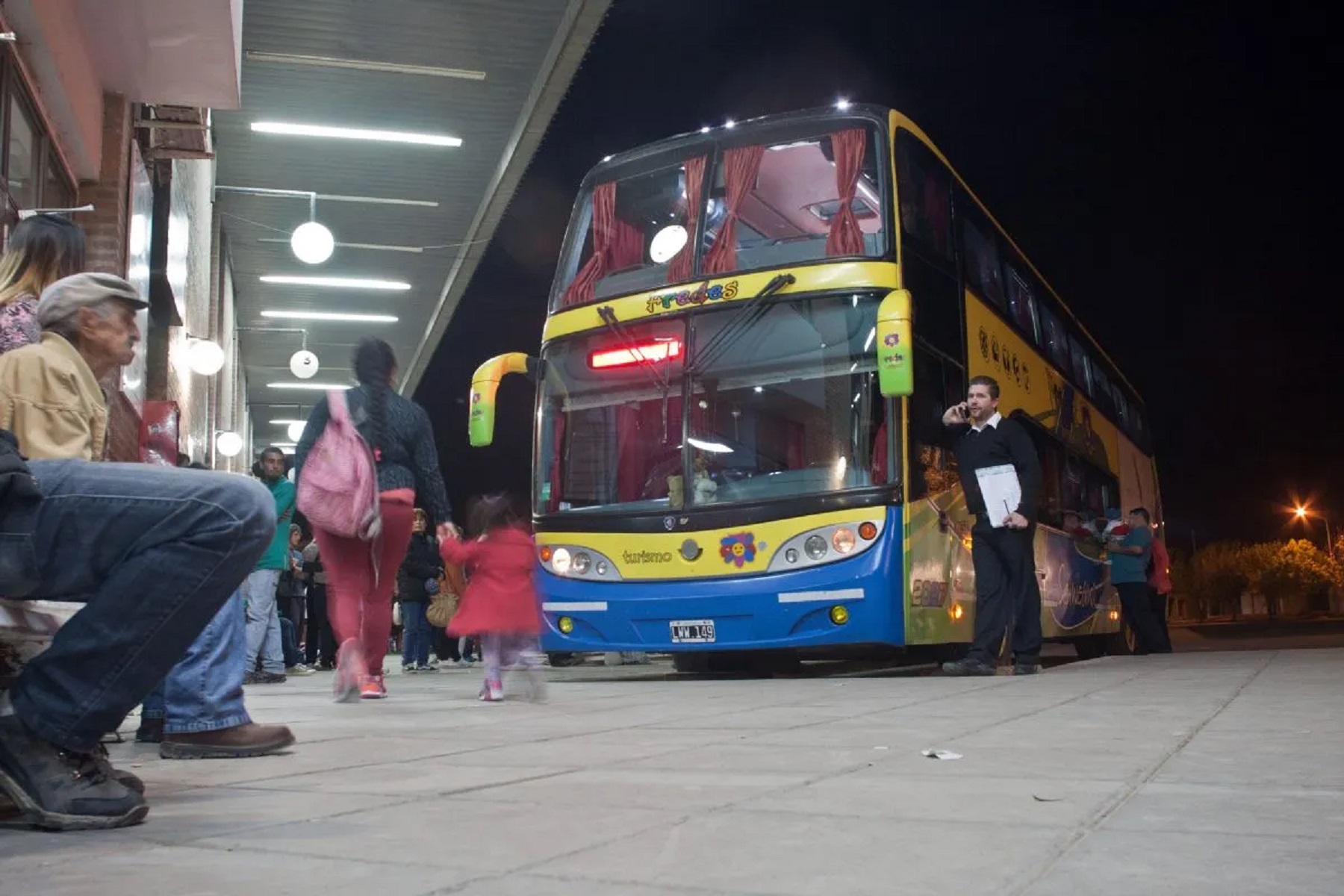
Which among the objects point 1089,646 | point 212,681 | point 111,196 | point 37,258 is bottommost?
point 1089,646

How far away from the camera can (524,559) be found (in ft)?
24.7

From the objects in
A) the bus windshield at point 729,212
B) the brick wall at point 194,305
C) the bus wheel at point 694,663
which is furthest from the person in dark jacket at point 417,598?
the bus windshield at point 729,212

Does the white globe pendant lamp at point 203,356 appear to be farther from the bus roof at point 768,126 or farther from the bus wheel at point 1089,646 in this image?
the bus wheel at point 1089,646

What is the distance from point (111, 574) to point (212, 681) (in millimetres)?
1350

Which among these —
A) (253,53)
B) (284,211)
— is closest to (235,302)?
(284,211)

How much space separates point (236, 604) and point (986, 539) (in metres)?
5.99

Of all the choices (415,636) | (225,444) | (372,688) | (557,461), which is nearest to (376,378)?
(372,688)

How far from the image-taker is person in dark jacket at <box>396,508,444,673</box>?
13.6 metres

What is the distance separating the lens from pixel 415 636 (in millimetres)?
13766

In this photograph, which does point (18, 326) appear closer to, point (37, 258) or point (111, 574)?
point (37, 258)

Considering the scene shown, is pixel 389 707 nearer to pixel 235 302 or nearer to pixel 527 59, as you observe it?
pixel 527 59

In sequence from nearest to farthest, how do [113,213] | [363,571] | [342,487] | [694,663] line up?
1. [342,487]
2. [363,571]
3. [694,663]
4. [113,213]

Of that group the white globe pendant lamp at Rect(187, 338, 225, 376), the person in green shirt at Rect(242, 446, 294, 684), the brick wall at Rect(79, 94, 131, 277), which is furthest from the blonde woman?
the white globe pendant lamp at Rect(187, 338, 225, 376)

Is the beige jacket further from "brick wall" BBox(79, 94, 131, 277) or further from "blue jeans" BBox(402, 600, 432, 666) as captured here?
"blue jeans" BBox(402, 600, 432, 666)
